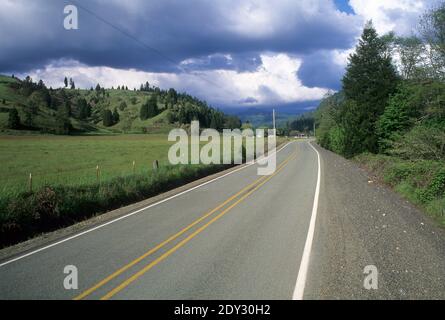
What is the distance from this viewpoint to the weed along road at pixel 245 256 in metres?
6.17

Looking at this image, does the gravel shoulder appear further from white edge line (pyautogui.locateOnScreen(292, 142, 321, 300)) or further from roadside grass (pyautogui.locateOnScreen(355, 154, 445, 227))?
roadside grass (pyautogui.locateOnScreen(355, 154, 445, 227))

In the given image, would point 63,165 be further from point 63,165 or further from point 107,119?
point 107,119

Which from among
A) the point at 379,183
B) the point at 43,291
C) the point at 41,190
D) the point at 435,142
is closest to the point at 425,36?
the point at 435,142

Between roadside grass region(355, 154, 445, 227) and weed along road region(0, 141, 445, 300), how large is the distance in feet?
2.03

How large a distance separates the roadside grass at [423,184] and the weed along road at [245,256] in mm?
618

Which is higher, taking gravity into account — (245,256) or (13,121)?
(13,121)

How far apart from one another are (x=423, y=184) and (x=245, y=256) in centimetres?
1017

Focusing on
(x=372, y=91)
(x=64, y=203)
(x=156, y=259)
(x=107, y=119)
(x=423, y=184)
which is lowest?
(x=156, y=259)

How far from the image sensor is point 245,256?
7.84 meters

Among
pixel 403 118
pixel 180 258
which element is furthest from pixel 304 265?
pixel 403 118

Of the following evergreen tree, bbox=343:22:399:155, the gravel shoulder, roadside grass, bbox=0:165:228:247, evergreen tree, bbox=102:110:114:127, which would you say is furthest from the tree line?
evergreen tree, bbox=102:110:114:127

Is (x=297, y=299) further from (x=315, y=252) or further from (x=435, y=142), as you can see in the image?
(x=435, y=142)

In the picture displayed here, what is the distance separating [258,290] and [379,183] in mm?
15591

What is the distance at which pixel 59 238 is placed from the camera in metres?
10.2
